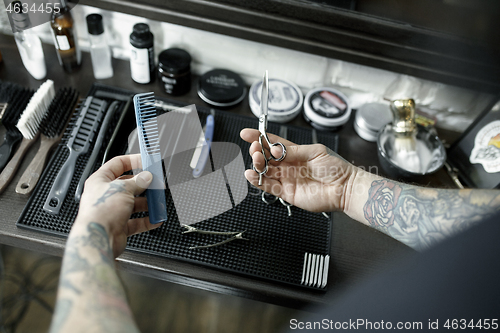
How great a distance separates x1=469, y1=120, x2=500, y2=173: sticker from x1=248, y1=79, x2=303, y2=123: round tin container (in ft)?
1.54

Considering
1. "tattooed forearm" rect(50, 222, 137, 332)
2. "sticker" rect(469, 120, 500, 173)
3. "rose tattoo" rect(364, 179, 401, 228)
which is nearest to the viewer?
Result: "tattooed forearm" rect(50, 222, 137, 332)

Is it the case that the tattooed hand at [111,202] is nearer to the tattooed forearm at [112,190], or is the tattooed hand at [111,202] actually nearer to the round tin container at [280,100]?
the tattooed forearm at [112,190]

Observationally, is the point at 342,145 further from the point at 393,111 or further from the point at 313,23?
the point at 313,23

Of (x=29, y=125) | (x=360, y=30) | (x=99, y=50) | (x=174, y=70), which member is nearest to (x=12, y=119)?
(x=29, y=125)

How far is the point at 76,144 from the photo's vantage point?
2.69 ft

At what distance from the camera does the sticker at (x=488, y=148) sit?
0.83m

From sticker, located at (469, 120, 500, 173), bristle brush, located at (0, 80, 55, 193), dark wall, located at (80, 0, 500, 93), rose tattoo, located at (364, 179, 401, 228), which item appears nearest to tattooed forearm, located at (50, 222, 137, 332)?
bristle brush, located at (0, 80, 55, 193)

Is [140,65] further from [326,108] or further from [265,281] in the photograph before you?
[265,281]

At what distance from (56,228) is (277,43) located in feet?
2.29

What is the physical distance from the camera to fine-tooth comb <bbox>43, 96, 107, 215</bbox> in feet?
2.45

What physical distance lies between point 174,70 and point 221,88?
0.15 metres

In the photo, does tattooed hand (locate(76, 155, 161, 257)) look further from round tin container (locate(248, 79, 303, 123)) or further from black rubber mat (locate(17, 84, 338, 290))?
round tin container (locate(248, 79, 303, 123))

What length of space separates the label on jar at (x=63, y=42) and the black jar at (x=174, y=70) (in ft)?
0.85

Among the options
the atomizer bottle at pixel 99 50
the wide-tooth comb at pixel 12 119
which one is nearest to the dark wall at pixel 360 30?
the atomizer bottle at pixel 99 50
